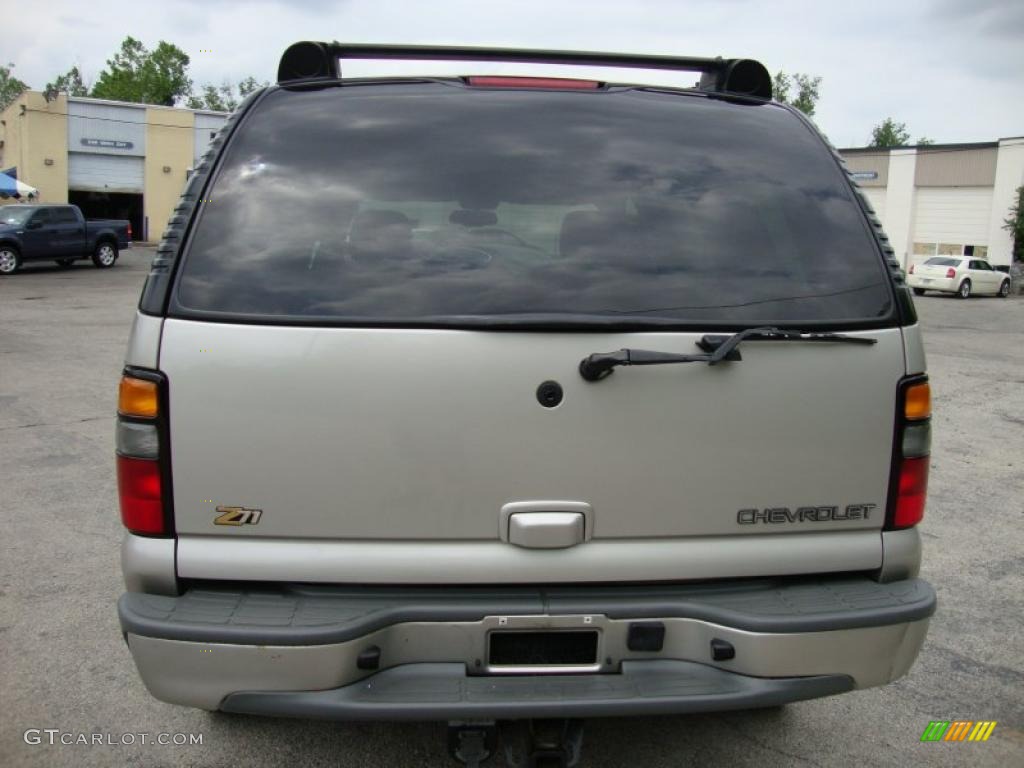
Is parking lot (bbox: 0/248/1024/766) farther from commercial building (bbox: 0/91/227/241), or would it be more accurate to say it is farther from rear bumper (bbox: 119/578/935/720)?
commercial building (bbox: 0/91/227/241)

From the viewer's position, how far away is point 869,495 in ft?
7.90

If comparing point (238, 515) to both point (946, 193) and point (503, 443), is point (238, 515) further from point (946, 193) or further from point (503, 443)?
point (946, 193)

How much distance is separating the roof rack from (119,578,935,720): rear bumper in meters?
1.59

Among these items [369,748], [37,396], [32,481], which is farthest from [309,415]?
[37,396]

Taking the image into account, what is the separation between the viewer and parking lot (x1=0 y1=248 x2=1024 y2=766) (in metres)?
3.00

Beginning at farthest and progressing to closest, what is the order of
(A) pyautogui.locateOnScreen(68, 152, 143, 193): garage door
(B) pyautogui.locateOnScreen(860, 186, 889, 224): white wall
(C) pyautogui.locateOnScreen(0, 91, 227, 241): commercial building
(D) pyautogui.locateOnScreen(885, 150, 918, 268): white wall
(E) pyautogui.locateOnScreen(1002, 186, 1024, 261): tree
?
(B) pyautogui.locateOnScreen(860, 186, 889, 224): white wall
(D) pyautogui.locateOnScreen(885, 150, 918, 268): white wall
(A) pyautogui.locateOnScreen(68, 152, 143, 193): garage door
(E) pyautogui.locateOnScreen(1002, 186, 1024, 261): tree
(C) pyautogui.locateOnScreen(0, 91, 227, 241): commercial building

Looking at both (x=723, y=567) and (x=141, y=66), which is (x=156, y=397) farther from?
(x=141, y=66)

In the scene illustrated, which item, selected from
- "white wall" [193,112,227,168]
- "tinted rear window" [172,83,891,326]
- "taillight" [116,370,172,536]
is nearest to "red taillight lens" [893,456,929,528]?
"tinted rear window" [172,83,891,326]

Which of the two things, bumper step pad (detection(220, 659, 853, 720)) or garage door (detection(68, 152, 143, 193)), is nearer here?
bumper step pad (detection(220, 659, 853, 720))

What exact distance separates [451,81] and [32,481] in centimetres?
470

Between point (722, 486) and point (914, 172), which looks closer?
point (722, 486)

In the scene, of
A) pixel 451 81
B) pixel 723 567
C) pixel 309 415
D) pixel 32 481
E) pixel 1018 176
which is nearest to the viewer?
pixel 309 415

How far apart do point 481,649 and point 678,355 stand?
891mm

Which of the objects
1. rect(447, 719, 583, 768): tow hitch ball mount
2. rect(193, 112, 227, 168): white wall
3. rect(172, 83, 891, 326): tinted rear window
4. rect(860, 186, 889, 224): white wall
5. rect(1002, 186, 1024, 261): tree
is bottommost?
rect(447, 719, 583, 768): tow hitch ball mount
